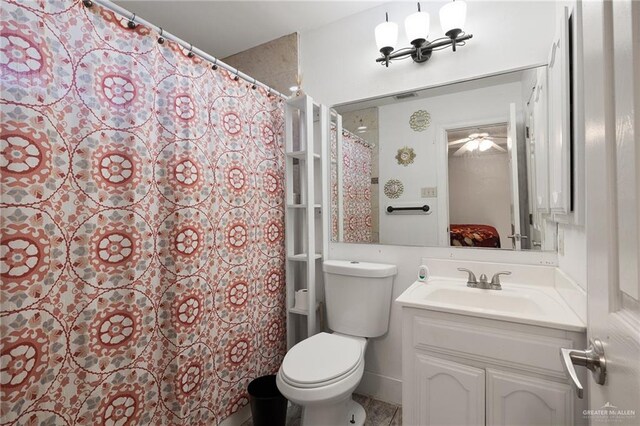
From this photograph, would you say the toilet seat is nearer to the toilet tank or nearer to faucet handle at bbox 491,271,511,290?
the toilet tank

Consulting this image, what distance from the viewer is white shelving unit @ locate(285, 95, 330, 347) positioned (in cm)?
183

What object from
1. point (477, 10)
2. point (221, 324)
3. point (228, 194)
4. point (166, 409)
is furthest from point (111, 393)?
point (477, 10)

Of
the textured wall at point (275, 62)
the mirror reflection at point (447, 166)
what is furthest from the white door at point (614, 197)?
the textured wall at point (275, 62)

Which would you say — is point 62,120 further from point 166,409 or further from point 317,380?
point 317,380

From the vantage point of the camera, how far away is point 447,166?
1632 millimetres

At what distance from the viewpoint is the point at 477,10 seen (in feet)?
5.17

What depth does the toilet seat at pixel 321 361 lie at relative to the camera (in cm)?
125

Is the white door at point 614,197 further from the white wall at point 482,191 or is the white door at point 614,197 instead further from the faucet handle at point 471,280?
the white wall at point 482,191

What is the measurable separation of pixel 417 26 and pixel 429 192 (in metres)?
0.92

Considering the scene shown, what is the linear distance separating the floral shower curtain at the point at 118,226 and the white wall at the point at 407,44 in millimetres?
663

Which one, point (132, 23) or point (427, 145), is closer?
point (132, 23)

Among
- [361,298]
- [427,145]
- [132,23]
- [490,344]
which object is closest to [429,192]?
[427,145]

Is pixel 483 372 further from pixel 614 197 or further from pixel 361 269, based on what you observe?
pixel 614 197

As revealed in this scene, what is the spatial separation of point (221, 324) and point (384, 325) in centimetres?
92
